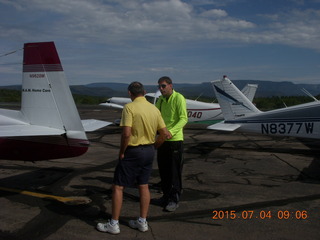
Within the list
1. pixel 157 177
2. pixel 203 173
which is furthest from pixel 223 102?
pixel 157 177

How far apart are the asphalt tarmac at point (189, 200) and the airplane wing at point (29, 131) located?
1.12 metres

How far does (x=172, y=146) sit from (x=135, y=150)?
985 millimetres

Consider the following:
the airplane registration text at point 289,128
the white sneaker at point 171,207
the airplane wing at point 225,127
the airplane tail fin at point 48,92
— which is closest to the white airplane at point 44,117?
the airplane tail fin at point 48,92

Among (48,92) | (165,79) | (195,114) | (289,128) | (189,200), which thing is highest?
(165,79)

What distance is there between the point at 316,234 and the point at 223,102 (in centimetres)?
728

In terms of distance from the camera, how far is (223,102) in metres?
10.7

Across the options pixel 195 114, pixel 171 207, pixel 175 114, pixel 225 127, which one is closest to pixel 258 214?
pixel 171 207

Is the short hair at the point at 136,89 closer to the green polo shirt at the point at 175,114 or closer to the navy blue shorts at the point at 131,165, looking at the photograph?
the navy blue shorts at the point at 131,165

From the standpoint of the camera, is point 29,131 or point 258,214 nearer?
point 258,214

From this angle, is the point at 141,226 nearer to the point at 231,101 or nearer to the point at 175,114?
the point at 175,114

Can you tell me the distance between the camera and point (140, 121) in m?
3.55

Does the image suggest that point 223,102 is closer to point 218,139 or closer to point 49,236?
point 218,139

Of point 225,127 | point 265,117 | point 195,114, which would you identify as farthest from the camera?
point 195,114

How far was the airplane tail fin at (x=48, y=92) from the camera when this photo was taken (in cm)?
470
